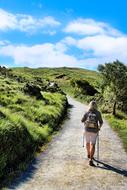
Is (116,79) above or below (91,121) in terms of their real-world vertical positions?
above

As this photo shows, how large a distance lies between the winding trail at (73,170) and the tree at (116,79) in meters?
21.2

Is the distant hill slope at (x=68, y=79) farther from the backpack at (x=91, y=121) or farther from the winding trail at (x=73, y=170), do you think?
the backpack at (x=91, y=121)

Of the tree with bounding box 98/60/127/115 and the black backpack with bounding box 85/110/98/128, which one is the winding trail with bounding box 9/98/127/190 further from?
the tree with bounding box 98/60/127/115

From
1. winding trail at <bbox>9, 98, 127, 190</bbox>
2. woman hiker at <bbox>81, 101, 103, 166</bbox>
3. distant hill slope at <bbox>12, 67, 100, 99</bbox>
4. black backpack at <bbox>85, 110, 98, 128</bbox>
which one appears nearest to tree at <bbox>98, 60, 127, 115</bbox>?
distant hill slope at <bbox>12, 67, 100, 99</bbox>

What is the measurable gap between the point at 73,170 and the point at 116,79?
28584mm

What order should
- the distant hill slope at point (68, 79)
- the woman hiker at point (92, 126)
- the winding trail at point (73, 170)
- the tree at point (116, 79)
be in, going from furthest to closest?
1. the distant hill slope at point (68, 79)
2. the tree at point (116, 79)
3. the woman hiker at point (92, 126)
4. the winding trail at point (73, 170)

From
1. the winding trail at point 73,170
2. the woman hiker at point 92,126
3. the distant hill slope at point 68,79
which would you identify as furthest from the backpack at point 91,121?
the distant hill slope at point 68,79

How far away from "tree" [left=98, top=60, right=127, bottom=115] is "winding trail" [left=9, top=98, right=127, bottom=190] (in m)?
21.2

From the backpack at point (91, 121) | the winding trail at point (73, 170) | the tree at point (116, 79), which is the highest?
the tree at point (116, 79)

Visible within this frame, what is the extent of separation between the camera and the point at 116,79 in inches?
1694

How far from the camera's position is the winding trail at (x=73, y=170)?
13.3 meters

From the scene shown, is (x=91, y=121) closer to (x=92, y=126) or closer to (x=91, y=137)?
(x=92, y=126)

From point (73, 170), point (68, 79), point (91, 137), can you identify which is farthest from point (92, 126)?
point (68, 79)

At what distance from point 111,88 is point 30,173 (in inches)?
1153
